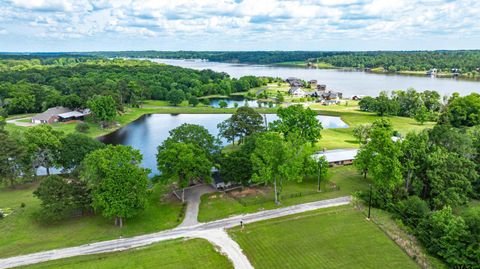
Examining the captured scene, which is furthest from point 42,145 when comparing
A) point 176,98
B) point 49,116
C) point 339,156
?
point 176,98

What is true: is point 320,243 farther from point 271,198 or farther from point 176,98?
point 176,98

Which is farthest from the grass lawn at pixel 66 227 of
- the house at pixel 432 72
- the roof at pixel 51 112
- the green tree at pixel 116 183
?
the house at pixel 432 72

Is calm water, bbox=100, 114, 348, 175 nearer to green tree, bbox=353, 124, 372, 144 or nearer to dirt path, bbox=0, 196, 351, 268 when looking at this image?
green tree, bbox=353, 124, 372, 144

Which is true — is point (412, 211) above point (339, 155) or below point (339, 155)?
below

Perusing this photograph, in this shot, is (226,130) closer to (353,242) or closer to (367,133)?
(367,133)

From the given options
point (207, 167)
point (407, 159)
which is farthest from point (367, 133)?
point (207, 167)

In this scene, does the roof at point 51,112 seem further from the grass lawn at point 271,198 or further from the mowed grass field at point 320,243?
the mowed grass field at point 320,243
